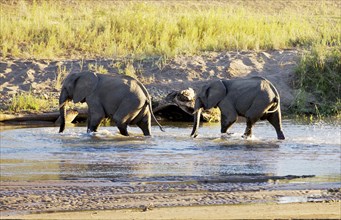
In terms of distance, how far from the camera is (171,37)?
2412 cm

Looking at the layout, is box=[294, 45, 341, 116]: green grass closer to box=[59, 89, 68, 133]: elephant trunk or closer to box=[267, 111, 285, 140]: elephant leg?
box=[267, 111, 285, 140]: elephant leg

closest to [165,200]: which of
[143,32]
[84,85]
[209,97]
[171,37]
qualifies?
[209,97]

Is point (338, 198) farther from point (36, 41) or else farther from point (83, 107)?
point (36, 41)

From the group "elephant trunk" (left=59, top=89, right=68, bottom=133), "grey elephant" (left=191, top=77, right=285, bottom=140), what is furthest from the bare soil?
"grey elephant" (left=191, top=77, right=285, bottom=140)

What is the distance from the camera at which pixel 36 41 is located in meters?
23.0

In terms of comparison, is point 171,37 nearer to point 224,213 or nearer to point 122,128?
point 122,128

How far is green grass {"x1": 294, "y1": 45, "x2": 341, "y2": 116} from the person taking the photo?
20.1 meters

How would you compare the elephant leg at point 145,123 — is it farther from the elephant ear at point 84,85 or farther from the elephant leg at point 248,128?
the elephant leg at point 248,128

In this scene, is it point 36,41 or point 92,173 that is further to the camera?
point 36,41

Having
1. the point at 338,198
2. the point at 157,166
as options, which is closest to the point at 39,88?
the point at 157,166

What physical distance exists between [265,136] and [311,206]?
6.96 metres

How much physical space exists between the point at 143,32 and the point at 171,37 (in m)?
0.70

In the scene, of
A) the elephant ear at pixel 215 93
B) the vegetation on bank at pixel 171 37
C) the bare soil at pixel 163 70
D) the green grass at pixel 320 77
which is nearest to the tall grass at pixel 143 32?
the vegetation on bank at pixel 171 37

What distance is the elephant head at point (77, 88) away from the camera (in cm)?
1602
